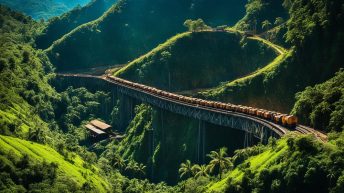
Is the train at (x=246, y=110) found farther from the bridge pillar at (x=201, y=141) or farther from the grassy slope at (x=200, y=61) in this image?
the grassy slope at (x=200, y=61)

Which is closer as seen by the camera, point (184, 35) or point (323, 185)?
point (323, 185)

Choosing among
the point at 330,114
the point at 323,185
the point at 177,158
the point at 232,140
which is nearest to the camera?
the point at 323,185

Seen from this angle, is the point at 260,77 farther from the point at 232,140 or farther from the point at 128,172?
the point at 128,172

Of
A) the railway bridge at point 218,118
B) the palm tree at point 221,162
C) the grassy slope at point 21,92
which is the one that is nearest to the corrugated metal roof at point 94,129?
the grassy slope at point 21,92

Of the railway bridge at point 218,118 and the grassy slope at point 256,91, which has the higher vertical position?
the grassy slope at point 256,91

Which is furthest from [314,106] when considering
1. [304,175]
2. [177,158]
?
[177,158]

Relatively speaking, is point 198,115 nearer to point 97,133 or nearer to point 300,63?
point 300,63
